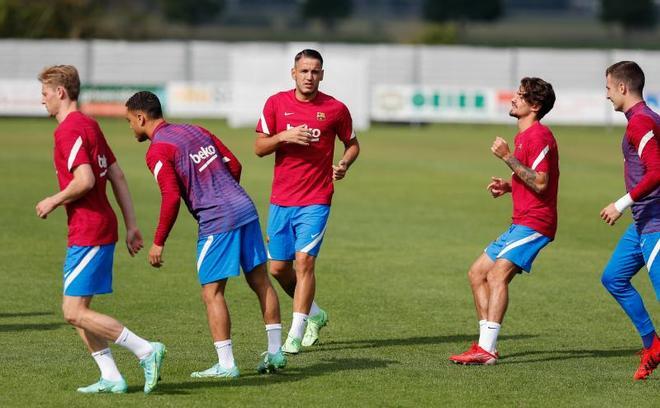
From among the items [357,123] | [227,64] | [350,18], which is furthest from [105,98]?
[350,18]

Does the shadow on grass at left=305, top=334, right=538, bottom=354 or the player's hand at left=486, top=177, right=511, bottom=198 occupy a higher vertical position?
the player's hand at left=486, top=177, right=511, bottom=198

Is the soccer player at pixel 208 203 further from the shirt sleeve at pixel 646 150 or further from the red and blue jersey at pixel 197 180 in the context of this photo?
the shirt sleeve at pixel 646 150

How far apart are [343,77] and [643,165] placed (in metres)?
36.2

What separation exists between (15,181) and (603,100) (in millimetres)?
26222

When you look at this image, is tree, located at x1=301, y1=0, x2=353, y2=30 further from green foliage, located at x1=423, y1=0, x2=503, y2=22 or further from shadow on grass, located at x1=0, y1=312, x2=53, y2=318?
shadow on grass, located at x1=0, y1=312, x2=53, y2=318

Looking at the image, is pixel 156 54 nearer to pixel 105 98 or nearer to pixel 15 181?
pixel 105 98

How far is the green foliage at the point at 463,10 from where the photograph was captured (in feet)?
281

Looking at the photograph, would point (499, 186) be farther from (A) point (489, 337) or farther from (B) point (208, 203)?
(B) point (208, 203)

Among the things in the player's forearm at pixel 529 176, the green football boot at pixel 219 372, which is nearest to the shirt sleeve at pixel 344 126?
the player's forearm at pixel 529 176

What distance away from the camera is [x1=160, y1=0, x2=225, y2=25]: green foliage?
84.5 m

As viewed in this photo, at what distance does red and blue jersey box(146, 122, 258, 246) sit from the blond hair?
679mm

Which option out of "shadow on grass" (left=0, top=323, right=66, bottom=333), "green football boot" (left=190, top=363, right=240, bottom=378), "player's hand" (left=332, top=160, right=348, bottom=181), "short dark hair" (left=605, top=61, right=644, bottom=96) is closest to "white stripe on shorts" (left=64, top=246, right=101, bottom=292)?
"green football boot" (left=190, top=363, right=240, bottom=378)

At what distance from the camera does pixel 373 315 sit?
1191 cm

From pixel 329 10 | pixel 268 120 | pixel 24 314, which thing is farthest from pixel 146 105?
pixel 329 10
